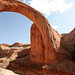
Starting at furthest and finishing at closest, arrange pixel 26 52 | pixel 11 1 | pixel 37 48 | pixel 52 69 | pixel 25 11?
pixel 26 52, pixel 37 48, pixel 25 11, pixel 11 1, pixel 52 69

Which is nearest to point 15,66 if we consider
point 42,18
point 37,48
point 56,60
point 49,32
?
point 37,48

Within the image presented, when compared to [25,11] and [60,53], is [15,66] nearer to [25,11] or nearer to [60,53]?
[60,53]

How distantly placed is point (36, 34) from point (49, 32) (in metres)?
2.88

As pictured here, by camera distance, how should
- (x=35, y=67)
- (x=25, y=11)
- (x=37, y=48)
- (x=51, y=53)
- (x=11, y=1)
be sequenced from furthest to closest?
1. (x=37, y=48)
2. (x=35, y=67)
3. (x=25, y=11)
4. (x=51, y=53)
5. (x=11, y=1)

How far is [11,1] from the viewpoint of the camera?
709 cm

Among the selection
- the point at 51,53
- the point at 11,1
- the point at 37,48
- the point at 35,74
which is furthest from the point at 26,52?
the point at 11,1

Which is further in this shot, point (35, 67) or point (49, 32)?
point (35, 67)

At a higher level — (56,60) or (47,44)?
(47,44)

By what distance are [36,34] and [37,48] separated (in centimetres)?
208

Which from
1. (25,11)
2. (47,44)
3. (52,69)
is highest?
(25,11)

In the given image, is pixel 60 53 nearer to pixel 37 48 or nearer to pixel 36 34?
pixel 37 48

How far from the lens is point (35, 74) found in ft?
27.6

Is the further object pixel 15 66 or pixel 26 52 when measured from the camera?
pixel 26 52

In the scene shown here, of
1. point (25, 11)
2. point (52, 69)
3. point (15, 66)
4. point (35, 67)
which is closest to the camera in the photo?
point (52, 69)
